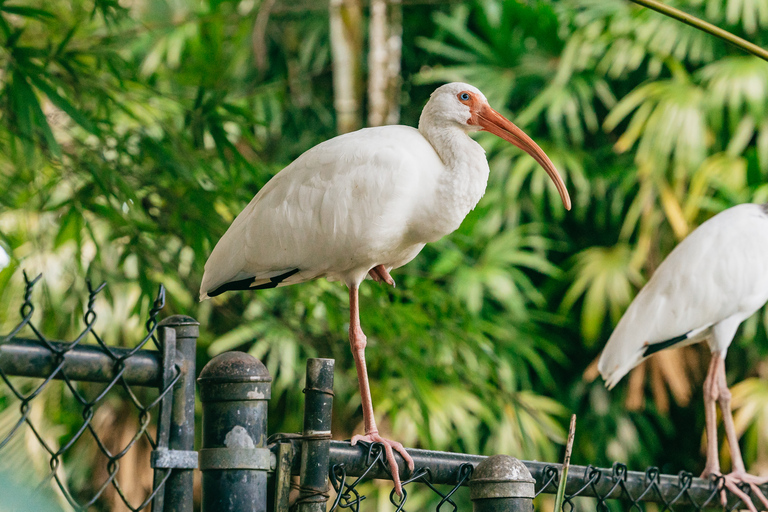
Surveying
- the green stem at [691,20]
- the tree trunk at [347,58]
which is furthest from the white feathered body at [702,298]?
the tree trunk at [347,58]

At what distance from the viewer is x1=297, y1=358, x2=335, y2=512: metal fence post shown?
2.87ft

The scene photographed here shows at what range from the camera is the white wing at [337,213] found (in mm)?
1477

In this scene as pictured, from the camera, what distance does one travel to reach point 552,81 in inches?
181

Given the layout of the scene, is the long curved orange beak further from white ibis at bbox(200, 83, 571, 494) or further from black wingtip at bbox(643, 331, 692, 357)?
black wingtip at bbox(643, 331, 692, 357)

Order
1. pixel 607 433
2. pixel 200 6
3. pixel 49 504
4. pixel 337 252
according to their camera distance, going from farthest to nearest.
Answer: pixel 200 6 → pixel 607 433 → pixel 337 252 → pixel 49 504

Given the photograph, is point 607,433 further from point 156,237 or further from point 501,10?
point 156,237

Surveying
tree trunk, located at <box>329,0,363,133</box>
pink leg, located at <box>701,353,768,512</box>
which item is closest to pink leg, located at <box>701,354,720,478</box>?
pink leg, located at <box>701,353,768,512</box>

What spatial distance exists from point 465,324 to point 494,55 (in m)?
2.37

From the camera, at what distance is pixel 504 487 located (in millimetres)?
968

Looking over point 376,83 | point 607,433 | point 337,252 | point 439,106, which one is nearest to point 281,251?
point 337,252

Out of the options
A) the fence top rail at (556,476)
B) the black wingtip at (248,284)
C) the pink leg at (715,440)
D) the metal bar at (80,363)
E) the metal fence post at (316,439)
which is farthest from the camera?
the pink leg at (715,440)

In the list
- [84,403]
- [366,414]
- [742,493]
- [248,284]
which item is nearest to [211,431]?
[84,403]

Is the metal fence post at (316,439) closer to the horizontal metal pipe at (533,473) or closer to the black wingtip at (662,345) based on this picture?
the horizontal metal pipe at (533,473)

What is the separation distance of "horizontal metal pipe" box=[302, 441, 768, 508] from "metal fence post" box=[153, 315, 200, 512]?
0.61ft
